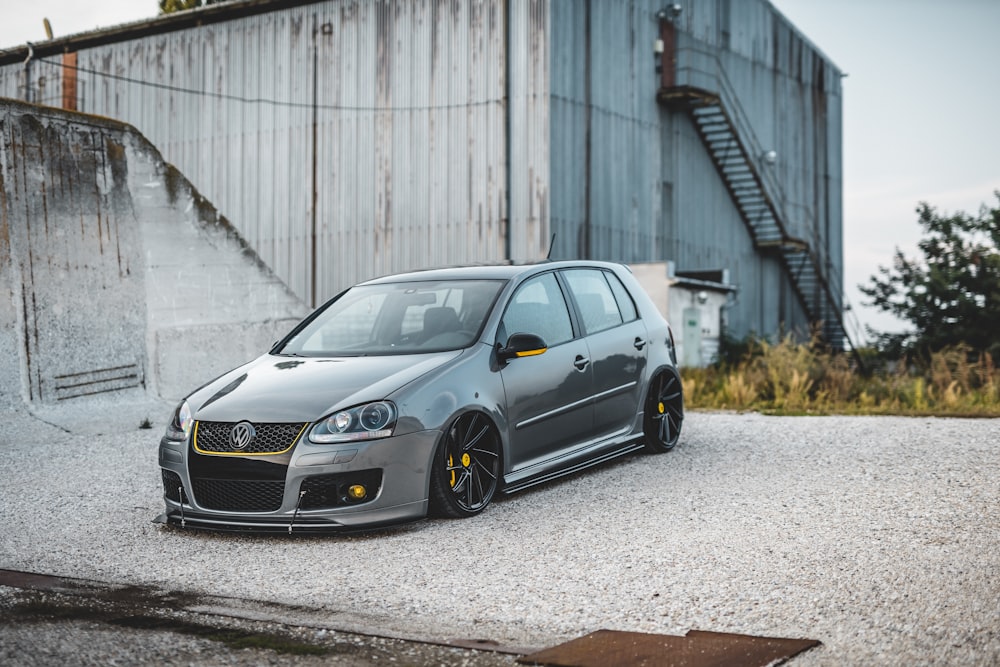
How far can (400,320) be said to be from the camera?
8.18m

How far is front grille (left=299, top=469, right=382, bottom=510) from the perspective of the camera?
263 inches

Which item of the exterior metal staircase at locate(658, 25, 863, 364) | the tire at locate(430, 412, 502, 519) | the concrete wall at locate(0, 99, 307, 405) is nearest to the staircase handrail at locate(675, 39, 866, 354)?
the exterior metal staircase at locate(658, 25, 863, 364)

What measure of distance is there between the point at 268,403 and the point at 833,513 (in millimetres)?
3569

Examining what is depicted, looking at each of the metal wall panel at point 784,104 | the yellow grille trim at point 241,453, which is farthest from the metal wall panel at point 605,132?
the yellow grille trim at point 241,453

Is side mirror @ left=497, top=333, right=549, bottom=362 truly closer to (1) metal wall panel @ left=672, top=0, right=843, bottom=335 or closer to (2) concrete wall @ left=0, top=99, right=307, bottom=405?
(2) concrete wall @ left=0, top=99, right=307, bottom=405

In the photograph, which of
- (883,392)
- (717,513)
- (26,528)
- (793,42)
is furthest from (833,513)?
(793,42)

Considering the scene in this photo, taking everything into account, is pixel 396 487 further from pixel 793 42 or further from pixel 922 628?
pixel 793 42

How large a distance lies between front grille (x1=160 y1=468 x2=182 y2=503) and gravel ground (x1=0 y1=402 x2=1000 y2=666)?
0.76 feet

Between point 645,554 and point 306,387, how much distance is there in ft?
7.76

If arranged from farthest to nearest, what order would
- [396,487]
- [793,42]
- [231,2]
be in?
[793,42], [231,2], [396,487]

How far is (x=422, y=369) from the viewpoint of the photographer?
7.22 metres

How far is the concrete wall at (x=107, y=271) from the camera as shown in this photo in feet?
38.6

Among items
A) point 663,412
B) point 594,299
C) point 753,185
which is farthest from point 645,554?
point 753,185

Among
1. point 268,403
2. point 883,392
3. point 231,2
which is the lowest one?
point 883,392
